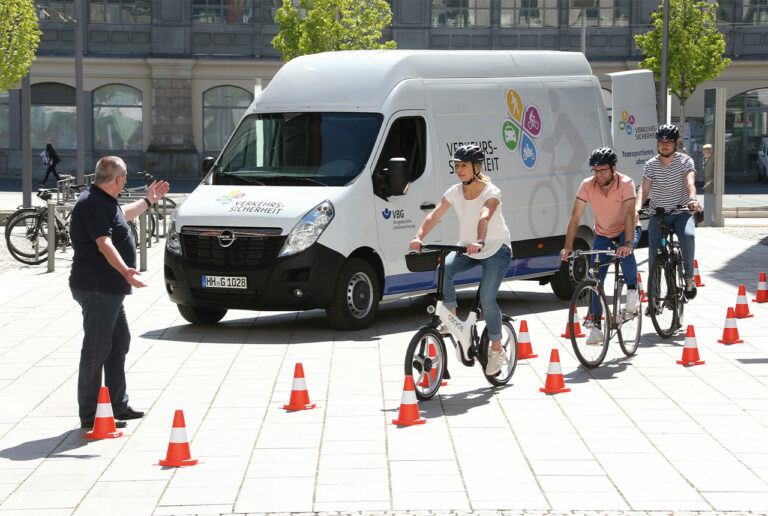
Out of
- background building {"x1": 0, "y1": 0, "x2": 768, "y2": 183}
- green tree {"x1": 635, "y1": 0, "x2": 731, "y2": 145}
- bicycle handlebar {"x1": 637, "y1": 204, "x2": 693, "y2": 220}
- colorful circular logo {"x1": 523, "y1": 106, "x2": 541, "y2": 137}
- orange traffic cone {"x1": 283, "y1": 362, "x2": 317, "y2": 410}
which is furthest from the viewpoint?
background building {"x1": 0, "y1": 0, "x2": 768, "y2": 183}

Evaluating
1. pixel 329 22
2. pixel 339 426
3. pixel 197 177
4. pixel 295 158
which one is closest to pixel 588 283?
pixel 339 426

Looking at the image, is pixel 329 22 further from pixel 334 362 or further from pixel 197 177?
pixel 334 362

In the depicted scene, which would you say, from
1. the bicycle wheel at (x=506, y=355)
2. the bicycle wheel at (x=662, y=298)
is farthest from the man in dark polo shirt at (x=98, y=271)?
the bicycle wheel at (x=662, y=298)

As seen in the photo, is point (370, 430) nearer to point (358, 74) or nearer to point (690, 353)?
point (690, 353)

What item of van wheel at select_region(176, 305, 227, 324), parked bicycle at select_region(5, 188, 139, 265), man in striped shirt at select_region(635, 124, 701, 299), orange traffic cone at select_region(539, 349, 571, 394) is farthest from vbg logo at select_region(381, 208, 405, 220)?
parked bicycle at select_region(5, 188, 139, 265)

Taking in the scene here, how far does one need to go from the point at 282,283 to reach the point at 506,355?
2966 millimetres

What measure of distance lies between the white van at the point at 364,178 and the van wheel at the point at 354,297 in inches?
0.6

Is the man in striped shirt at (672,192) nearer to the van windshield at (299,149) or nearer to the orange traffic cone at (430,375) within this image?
the van windshield at (299,149)

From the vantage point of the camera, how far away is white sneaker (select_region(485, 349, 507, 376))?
30.2 ft

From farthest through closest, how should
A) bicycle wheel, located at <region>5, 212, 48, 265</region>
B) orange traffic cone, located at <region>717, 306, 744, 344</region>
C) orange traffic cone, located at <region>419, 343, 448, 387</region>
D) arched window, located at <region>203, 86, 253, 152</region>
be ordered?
arched window, located at <region>203, 86, 253, 152</region> < bicycle wheel, located at <region>5, 212, 48, 265</region> < orange traffic cone, located at <region>717, 306, 744, 344</region> < orange traffic cone, located at <region>419, 343, 448, 387</region>

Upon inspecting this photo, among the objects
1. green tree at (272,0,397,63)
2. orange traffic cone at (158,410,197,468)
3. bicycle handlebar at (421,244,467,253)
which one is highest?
green tree at (272,0,397,63)

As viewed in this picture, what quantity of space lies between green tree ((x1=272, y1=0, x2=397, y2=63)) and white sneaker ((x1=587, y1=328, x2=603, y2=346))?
28721 millimetres

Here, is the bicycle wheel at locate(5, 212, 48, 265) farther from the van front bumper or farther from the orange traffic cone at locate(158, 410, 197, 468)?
the orange traffic cone at locate(158, 410, 197, 468)

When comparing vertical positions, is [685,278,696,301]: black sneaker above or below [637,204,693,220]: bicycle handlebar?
below
